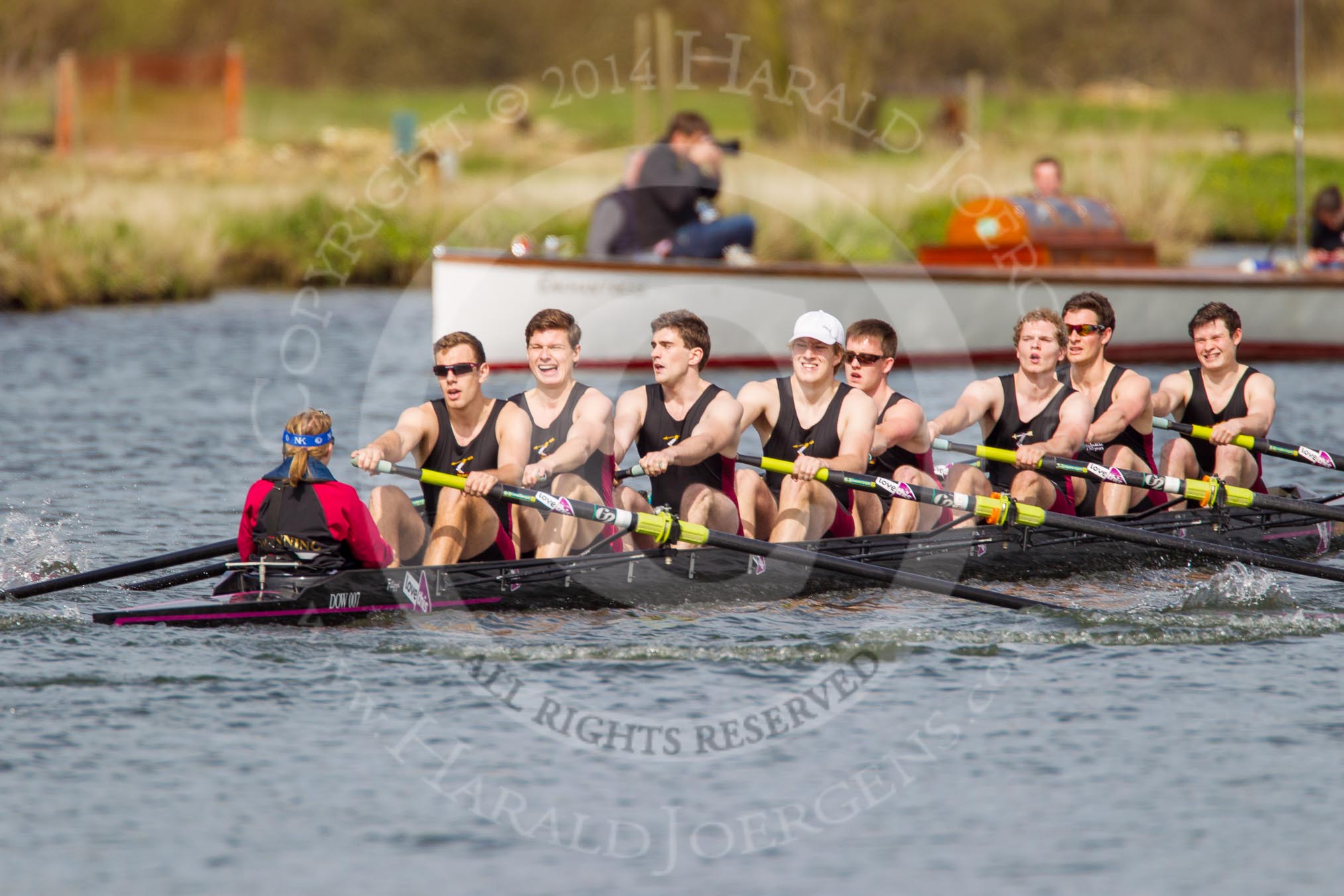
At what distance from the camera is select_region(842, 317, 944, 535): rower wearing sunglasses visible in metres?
9.68

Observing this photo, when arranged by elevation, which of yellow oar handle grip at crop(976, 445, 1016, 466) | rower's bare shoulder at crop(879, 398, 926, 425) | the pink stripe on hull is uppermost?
rower's bare shoulder at crop(879, 398, 926, 425)

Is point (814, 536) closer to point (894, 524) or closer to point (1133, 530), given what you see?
point (894, 524)

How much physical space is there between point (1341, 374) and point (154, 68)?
25.2 m

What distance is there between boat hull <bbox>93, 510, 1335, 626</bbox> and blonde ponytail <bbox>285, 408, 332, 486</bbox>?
1.56ft

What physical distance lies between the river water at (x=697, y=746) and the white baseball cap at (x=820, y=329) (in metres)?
1.37

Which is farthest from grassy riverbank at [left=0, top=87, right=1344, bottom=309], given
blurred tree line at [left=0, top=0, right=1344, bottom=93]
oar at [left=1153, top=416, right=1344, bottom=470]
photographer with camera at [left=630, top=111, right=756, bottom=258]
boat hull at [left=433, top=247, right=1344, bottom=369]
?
oar at [left=1153, top=416, right=1344, bottom=470]

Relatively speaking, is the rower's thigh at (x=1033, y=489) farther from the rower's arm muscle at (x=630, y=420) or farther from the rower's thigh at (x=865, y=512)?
the rower's arm muscle at (x=630, y=420)

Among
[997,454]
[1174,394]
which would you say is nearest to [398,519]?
[997,454]

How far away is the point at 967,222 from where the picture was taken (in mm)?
19219

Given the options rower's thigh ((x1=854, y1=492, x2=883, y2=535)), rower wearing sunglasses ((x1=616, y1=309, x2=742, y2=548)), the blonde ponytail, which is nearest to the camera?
the blonde ponytail

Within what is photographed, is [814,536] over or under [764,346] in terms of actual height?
under

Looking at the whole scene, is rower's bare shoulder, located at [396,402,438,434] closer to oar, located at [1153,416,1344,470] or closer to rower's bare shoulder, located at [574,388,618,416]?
Result: rower's bare shoulder, located at [574,388,618,416]

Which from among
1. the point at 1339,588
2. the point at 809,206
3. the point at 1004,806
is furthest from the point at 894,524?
the point at 809,206

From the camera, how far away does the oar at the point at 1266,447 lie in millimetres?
10633
